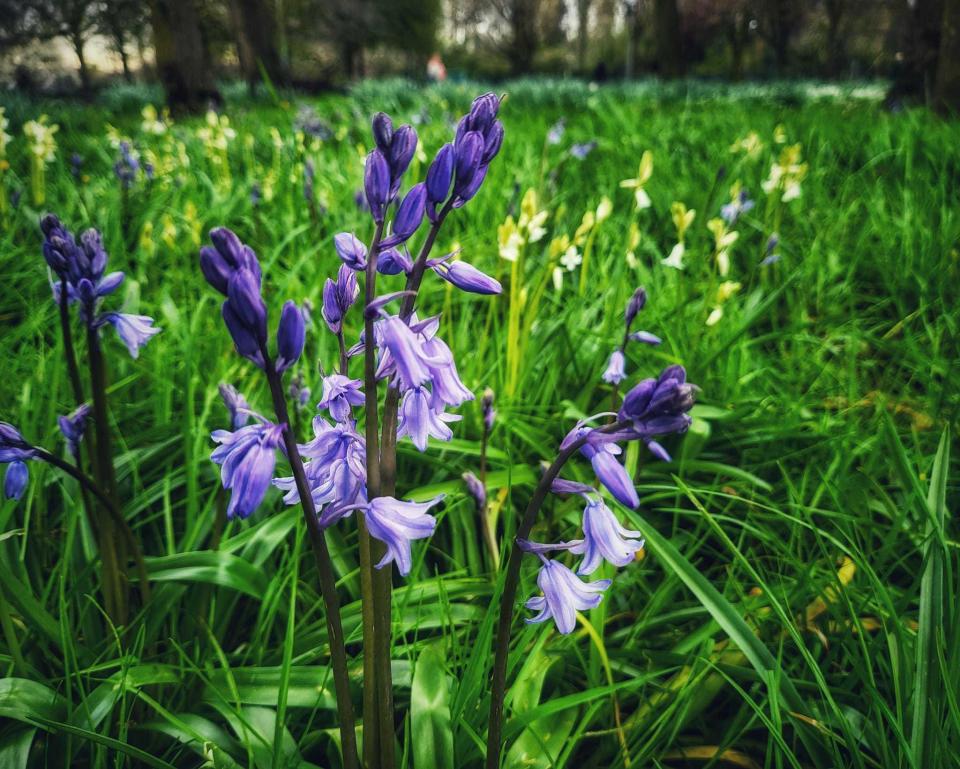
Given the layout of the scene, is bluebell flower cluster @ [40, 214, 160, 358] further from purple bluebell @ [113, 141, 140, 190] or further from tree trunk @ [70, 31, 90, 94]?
tree trunk @ [70, 31, 90, 94]

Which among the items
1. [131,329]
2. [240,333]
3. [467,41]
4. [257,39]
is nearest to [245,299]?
[240,333]

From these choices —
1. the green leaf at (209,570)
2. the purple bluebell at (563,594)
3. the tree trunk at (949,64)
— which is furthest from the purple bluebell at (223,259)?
the tree trunk at (949,64)

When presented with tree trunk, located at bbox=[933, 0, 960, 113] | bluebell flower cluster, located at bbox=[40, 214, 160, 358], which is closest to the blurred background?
tree trunk, located at bbox=[933, 0, 960, 113]

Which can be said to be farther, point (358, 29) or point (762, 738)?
point (358, 29)

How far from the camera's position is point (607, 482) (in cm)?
74

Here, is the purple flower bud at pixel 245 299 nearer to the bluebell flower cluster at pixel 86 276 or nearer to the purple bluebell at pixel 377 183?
the purple bluebell at pixel 377 183

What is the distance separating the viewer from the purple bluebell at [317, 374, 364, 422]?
831 mm

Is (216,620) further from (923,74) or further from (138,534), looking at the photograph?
(923,74)

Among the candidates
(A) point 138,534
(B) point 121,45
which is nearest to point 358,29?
(B) point 121,45

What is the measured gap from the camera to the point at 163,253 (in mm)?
3588

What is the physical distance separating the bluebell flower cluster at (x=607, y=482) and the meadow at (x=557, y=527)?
29cm

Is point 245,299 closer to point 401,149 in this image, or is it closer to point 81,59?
point 401,149

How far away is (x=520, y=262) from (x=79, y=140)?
6.94 m

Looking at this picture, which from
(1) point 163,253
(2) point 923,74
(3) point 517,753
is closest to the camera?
(3) point 517,753
